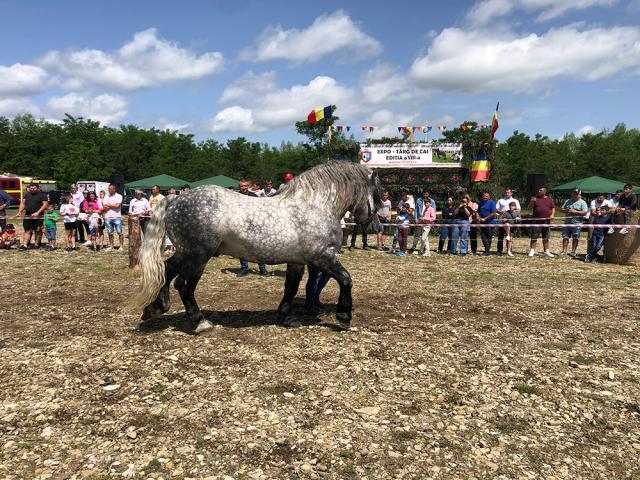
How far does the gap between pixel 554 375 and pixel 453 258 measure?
8.53 metres

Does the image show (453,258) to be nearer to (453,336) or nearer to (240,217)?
(453,336)

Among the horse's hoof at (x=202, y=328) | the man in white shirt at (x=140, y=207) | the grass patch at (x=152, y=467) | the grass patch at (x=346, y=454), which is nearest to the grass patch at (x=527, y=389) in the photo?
the grass patch at (x=346, y=454)

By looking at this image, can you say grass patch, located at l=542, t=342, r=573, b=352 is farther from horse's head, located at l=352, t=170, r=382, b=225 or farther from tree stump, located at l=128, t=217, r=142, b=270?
tree stump, located at l=128, t=217, r=142, b=270

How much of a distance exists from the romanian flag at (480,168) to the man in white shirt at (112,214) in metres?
14.9

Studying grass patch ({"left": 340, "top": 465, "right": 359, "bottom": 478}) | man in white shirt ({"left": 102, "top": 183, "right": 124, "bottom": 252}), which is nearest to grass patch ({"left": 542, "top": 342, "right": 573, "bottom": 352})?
grass patch ({"left": 340, "top": 465, "right": 359, "bottom": 478})

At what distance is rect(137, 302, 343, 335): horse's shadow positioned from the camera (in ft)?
19.4

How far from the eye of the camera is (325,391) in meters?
4.08

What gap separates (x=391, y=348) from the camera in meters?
5.18

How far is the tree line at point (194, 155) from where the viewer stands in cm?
4869

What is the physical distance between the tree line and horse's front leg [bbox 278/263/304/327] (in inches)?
1540

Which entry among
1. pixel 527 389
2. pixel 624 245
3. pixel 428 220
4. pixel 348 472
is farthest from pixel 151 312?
pixel 624 245

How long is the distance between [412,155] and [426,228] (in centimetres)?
787

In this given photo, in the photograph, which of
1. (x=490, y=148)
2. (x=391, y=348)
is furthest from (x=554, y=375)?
(x=490, y=148)

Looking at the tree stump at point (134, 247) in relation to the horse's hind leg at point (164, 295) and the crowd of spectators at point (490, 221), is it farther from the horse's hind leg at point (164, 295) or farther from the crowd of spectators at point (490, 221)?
the crowd of spectators at point (490, 221)
